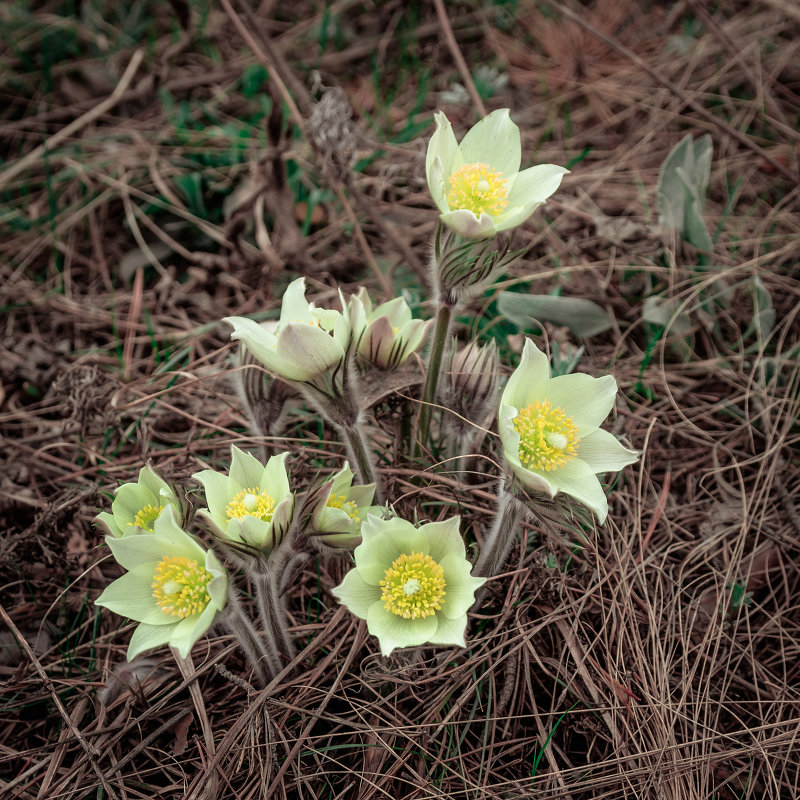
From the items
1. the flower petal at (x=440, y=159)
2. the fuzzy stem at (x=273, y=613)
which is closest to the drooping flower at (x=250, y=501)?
the fuzzy stem at (x=273, y=613)

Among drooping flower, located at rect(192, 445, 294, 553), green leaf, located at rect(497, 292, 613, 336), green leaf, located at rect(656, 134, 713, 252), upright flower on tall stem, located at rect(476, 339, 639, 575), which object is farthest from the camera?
green leaf, located at rect(656, 134, 713, 252)

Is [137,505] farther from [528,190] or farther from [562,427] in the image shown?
[528,190]

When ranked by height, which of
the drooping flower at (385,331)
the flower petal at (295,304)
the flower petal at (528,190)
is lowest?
the drooping flower at (385,331)

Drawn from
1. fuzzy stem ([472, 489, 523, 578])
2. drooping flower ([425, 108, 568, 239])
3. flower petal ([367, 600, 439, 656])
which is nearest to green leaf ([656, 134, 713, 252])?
drooping flower ([425, 108, 568, 239])

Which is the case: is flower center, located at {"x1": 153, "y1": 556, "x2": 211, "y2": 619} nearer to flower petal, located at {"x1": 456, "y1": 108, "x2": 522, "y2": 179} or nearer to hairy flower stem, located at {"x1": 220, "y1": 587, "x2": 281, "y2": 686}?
hairy flower stem, located at {"x1": 220, "y1": 587, "x2": 281, "y2": 686}

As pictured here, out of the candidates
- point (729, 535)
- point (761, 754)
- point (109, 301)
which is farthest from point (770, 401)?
point (109, 301)

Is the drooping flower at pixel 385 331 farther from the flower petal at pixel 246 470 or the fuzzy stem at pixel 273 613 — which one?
the fuzzy stem at pixel 273 613
